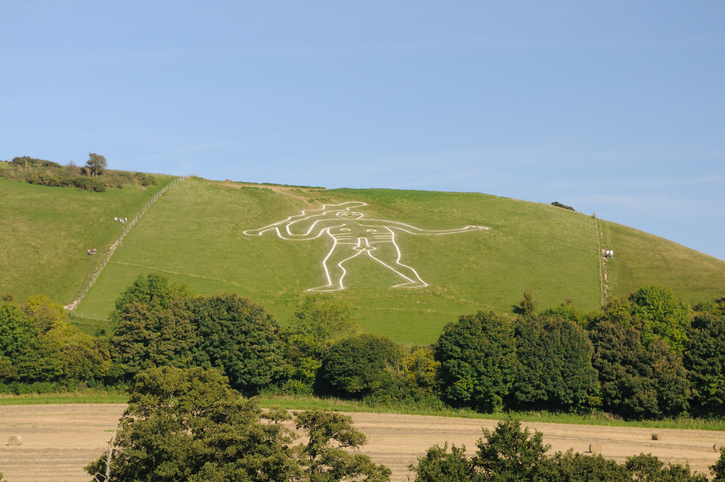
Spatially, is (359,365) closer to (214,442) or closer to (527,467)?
(214,442)

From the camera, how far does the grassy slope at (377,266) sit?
88.2 metres

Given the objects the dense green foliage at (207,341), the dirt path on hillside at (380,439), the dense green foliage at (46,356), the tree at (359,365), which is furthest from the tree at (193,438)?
the dense green foliage at (46,356)

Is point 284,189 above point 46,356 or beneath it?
above

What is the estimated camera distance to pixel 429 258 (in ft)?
347

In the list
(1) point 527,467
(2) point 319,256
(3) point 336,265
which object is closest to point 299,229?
(2) point 319,256

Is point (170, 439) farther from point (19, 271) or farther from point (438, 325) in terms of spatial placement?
point (19, 271)

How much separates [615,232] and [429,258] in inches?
1569

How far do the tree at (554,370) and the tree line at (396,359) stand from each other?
0.10m

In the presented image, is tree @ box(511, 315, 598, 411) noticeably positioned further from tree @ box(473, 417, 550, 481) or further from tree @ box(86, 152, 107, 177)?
tree @ box(86, 152, 107, 177)

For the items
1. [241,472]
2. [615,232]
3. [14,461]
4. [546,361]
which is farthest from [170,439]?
[615,232]

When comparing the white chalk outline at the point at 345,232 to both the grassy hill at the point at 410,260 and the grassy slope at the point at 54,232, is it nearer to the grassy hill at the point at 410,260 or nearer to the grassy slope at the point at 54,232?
the grassy hill at the point at 410,260

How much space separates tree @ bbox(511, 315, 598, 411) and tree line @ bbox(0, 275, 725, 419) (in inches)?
4.1

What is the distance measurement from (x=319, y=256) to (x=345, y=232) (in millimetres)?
12328

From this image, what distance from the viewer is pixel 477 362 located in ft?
193
